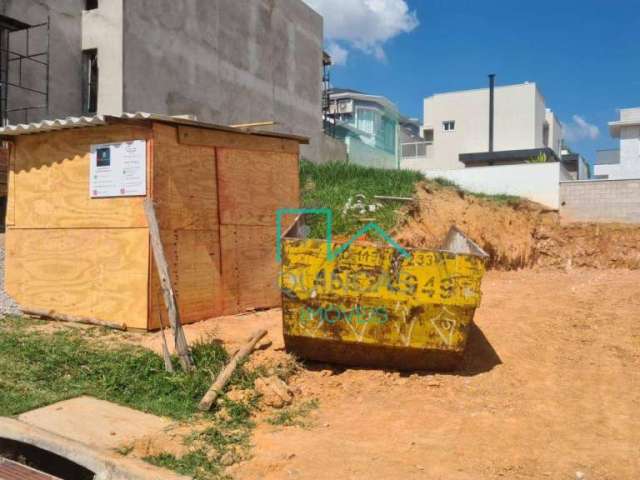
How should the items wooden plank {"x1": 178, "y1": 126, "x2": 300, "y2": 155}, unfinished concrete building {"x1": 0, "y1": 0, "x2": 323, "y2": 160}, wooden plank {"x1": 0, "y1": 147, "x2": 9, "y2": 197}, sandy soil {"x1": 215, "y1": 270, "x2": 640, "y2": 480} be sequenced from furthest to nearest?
unfinished concrete building {"x1": 0, "y1": 0, "x2": 323, "y2": 160} < wooden plank {"x1": 0, "y1": 147, "x2": 9, "y2": 197} < wooden plank {"x1": 178, "y1": 126, "x2": 300, "y2": 155} < sandy soil {"x1": 215, "y1": 270, "x2": 640, "y2": 480}

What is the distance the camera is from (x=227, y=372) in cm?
591

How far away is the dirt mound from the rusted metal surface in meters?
10.6

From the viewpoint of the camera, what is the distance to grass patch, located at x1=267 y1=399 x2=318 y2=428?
17.2ft

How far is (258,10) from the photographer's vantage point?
22500mm

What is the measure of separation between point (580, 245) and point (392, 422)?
38.8 feet

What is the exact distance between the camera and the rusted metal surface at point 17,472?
4.34m

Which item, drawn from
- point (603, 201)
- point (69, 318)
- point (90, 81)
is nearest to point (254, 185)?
point (69, 318)

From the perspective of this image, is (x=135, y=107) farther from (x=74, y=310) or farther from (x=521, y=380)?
(x=521, y=380)

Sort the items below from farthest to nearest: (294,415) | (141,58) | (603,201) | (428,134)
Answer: (428,134) < (141,58) < (603,201) < (294,415)

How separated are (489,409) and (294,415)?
191 cm

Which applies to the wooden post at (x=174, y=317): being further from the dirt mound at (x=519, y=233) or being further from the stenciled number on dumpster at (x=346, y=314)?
the dirt mound at (x=519, y=233)

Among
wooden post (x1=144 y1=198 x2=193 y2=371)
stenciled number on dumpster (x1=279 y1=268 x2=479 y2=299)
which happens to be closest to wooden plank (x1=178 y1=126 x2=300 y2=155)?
wooden post (x1=144 y1=198 x2=193 y2=371)

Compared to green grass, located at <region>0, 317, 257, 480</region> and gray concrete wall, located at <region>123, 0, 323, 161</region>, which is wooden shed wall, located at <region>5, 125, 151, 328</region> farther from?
gray concrete wall, located at <region>123, 0, 323, 161</region>

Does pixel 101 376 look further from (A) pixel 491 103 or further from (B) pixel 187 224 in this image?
(A) pixel 491 103
